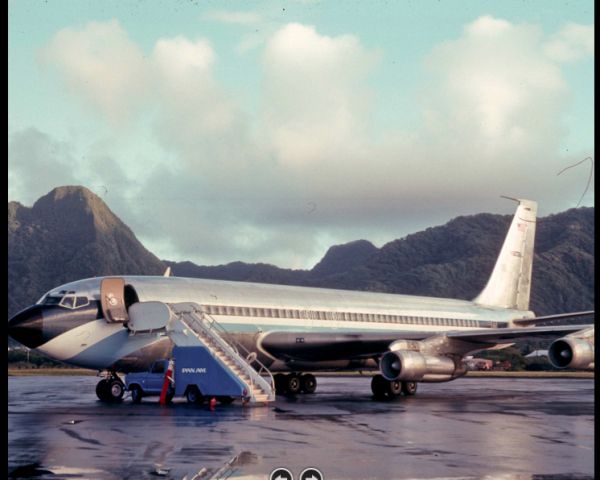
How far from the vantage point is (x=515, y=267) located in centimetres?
4512

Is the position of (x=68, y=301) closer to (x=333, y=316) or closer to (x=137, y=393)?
(x=137, y=393)

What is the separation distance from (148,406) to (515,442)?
11.8 metres

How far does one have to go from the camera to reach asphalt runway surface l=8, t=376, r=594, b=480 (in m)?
12.1

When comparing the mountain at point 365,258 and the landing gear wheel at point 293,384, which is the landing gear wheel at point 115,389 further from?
the mountain at point 365,258

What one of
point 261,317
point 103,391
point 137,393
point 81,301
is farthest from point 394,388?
point 81,301

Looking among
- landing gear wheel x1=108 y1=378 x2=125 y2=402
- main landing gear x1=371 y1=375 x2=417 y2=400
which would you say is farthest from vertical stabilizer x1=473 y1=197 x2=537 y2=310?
landing gear wheel x1=108 y1=378 x2=125 y2=402

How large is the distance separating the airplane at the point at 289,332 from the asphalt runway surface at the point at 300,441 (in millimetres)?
1934

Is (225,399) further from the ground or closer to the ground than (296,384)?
closer to the ground

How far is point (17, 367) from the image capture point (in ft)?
233

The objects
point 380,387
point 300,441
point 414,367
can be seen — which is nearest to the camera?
point 300,441

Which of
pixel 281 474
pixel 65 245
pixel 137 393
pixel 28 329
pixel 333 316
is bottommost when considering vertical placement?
pixel 281 474

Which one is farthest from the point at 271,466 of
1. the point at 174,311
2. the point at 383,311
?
the point at 383,311

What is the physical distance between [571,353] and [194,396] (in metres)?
11.4

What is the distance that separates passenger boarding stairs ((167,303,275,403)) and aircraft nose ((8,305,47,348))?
3.77m
